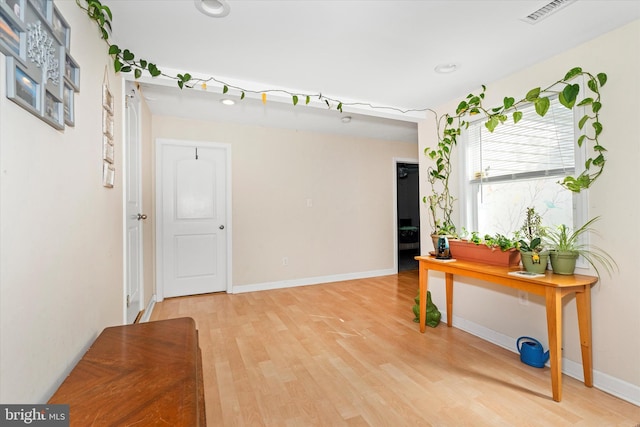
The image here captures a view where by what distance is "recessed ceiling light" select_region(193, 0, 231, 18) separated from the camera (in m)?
1.53

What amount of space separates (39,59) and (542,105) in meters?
2.64

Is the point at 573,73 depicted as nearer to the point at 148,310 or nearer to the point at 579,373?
the point at 579,373

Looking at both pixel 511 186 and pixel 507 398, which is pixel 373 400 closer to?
pixel 507 398

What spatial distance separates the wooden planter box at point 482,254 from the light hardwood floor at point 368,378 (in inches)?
27.6

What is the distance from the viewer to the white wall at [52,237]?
30.1 inches

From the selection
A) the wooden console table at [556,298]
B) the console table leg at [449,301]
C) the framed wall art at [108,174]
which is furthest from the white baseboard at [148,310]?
the wooden console table at [556,298]

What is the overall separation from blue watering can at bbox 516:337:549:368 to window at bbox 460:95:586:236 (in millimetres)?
832

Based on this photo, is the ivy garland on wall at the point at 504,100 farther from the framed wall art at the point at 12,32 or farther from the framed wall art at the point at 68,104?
the framed wall art at the point at 12,32

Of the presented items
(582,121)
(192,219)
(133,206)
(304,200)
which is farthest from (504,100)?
(192,219)

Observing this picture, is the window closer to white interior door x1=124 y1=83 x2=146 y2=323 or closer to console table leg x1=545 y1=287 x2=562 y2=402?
console table leg x1=545 y1=287 x2=562 y2=402

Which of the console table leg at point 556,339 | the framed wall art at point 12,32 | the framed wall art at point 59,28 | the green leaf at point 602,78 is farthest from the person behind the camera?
the green leaf at point 602,78

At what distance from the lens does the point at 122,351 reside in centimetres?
112

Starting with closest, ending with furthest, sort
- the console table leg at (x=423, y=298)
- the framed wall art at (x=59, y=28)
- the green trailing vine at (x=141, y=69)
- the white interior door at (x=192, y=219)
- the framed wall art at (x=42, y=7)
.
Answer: the framed wall art at (x=42, y=7)
the framed wall art at (x=59, y=28)
the green trailing vine at (x=141, y=69)
the console table leg at (x=423, y=298)
the white interior door at (x=192, y=219)

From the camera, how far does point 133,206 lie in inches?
102
